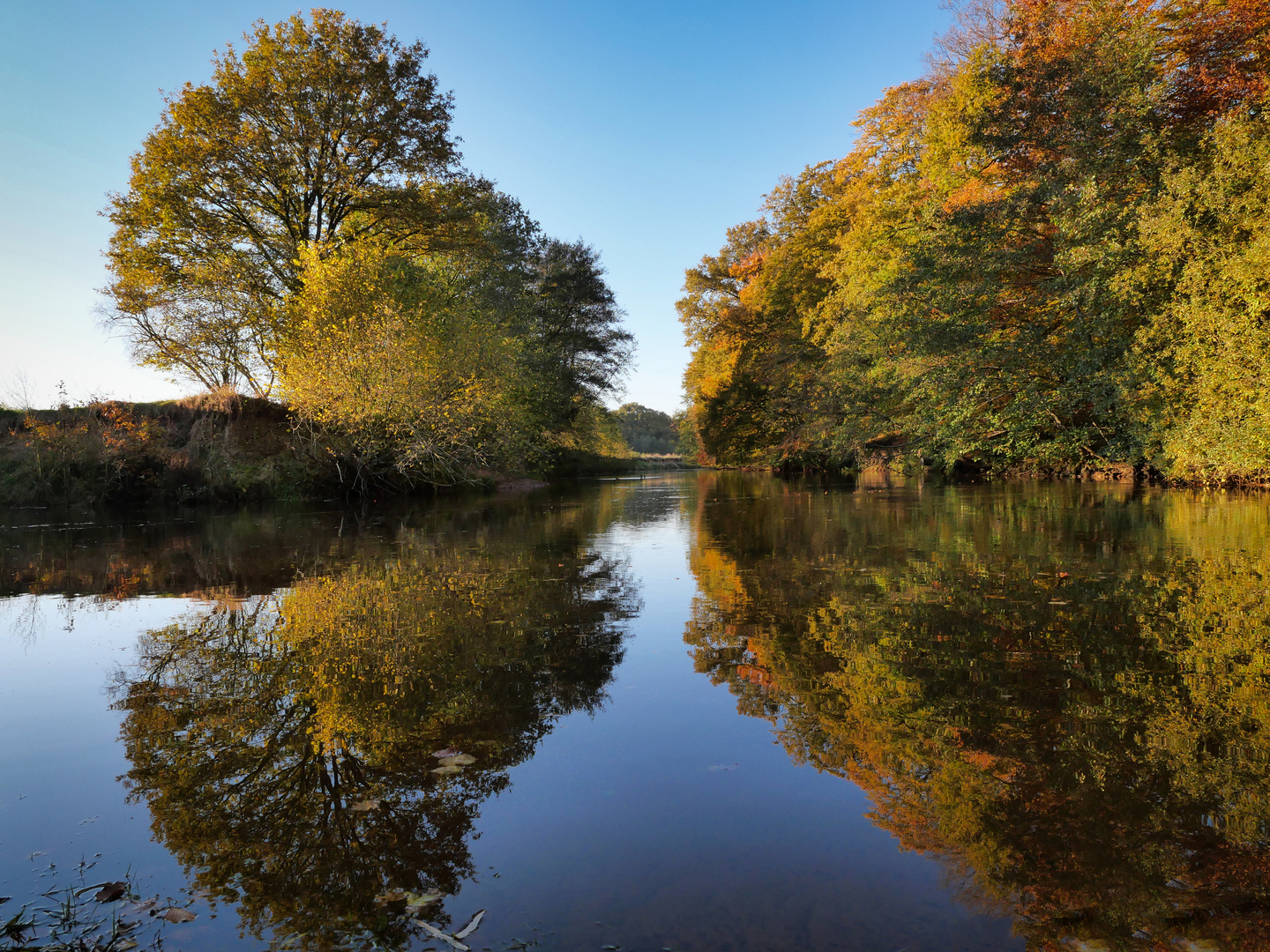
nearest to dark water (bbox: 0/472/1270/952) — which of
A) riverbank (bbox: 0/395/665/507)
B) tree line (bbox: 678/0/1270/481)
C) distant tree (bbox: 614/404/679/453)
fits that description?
tree line (bbox: 678/0/1270/481)

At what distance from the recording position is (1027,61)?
19.2 metres

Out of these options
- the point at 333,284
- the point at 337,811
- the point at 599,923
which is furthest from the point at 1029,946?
the point at 333,284

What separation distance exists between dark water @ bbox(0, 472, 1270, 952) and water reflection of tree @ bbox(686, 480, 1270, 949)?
0.7 inches

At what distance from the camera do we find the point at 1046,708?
11.4 ft

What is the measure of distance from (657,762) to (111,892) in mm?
2005

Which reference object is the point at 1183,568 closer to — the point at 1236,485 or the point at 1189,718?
the point at 1189,718

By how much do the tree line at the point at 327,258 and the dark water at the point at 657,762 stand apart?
12012mm

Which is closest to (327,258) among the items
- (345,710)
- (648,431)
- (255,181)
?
(255,181)

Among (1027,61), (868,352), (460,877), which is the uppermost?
(1027,61)

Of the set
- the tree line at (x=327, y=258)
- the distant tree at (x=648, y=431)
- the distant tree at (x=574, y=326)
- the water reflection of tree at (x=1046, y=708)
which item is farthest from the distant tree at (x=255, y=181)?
the distant tree at (x=648, y=431)

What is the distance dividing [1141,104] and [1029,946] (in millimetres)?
20949

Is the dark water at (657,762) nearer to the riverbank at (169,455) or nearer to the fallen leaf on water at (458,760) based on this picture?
the fallen leaf on water at (458,760)

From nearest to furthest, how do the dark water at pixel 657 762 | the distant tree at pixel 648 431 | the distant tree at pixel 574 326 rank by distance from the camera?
1. the dark water at pixel 657 762
2. the distant tree at pixel 574 326
3. the distant tree at pixel 648 431

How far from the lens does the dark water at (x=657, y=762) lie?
207cm
